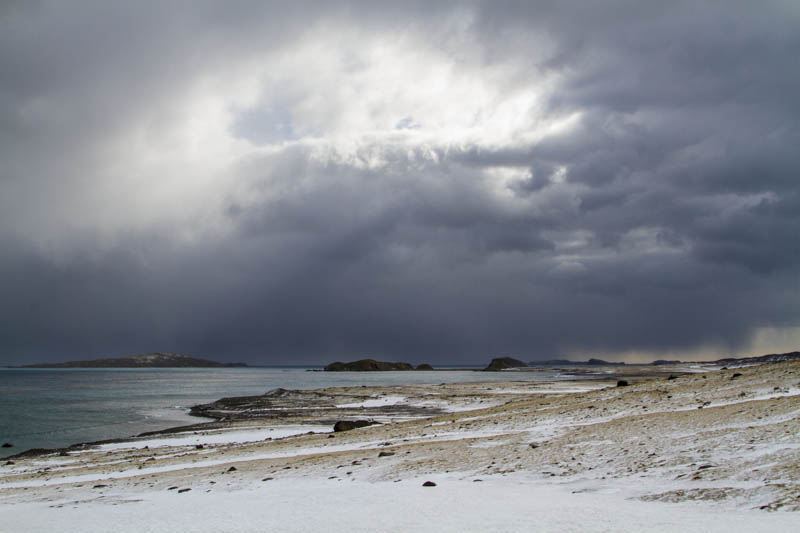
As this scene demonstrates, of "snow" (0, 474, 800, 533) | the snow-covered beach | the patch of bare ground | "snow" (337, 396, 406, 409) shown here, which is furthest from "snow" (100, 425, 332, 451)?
"snow" (337, 396, 406, 409)

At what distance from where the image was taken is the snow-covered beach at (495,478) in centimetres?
957

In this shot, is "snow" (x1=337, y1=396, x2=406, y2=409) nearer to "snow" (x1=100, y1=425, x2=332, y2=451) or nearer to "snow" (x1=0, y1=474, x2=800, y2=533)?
"snow" (x1=100, y1=425, x2=332, y2=451)

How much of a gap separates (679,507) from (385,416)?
33.4 meters

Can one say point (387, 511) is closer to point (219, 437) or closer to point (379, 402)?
point (219, 437)

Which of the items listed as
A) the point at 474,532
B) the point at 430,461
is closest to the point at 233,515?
the point at 474,532

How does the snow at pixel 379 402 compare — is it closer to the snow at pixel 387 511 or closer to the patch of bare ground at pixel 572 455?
the patch of bare ground at pixel 572 455

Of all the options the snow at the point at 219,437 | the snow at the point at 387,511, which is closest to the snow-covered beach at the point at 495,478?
the snow at the point at 387,511

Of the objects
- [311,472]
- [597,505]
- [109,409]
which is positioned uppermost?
[597,505]

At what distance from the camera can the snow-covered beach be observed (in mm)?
9570

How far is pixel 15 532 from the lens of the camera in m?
11.1

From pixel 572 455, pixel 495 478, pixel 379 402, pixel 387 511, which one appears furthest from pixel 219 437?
pixel 379 402

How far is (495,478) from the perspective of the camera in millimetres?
13227

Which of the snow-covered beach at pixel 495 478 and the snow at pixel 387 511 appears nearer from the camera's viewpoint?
the snow at pixel 387 511

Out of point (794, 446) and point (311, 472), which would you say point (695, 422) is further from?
point (311, 472)
